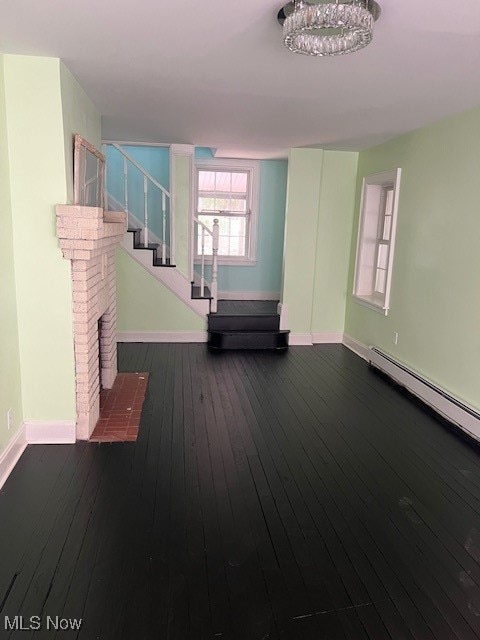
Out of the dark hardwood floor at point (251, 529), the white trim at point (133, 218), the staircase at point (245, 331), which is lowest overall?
the dark hardwood floor at point (251, 529)

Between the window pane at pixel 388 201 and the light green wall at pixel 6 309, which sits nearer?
the light green wall at pixel 6 309

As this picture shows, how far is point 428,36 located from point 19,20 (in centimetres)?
196

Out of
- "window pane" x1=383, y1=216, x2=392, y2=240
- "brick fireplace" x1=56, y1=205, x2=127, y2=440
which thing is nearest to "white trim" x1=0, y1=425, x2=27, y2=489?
"brick fireplace" x1=56, y1=205, x2=127, y2=440

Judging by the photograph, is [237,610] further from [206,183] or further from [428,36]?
[206,183]

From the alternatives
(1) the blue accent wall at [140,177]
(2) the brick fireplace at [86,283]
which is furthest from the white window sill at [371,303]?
(1) the blue accent wall at [140,177]

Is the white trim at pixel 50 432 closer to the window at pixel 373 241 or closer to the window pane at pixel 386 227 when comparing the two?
the window at pixel 373 241

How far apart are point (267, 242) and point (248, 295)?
920 mm

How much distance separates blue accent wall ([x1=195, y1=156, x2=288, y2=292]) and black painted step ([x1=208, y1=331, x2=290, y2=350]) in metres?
1.77

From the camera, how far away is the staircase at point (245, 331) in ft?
18.9

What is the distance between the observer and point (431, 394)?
13.2 feet

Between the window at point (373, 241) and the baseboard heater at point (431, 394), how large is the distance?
0.65 m

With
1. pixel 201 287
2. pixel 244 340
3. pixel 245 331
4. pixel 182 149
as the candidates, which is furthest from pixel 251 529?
pixel 182 149

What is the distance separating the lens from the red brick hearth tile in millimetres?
3320

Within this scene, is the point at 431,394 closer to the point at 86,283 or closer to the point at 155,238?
the point at 86,283
